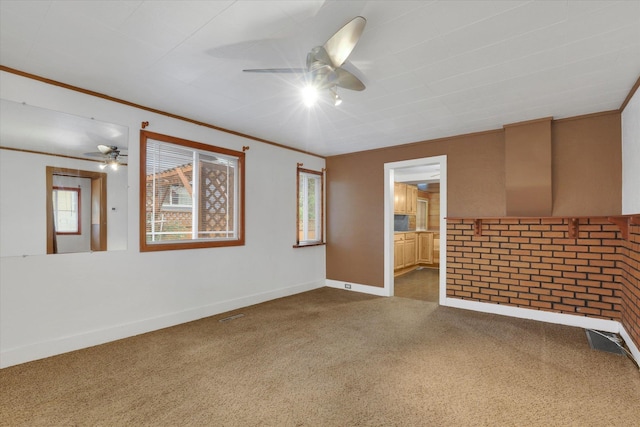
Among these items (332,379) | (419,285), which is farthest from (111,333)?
(419,285)

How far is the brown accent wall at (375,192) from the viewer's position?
157 inches

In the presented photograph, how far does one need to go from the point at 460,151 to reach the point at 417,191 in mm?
3696

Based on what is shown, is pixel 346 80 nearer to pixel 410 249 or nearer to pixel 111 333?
pixel 111 333

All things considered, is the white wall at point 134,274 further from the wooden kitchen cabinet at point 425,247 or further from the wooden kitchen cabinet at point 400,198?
the wooden kitchen cabinet at point 425,247

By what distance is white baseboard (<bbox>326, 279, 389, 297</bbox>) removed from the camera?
4893 millimetres

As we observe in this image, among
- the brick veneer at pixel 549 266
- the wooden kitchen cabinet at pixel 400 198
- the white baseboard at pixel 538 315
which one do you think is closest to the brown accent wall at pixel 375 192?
the brick veneer at pixel 549 266

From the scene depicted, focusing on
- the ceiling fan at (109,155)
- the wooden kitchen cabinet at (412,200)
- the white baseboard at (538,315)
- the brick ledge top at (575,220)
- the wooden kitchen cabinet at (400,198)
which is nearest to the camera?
the brick ledge top at (575,220)

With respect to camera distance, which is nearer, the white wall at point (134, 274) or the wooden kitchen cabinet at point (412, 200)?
the white wall at point (134, 274)

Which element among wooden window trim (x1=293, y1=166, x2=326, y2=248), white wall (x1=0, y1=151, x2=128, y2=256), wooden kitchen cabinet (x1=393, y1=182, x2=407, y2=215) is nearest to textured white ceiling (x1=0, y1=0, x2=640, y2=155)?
white wall (x1=0, y1=151, x2=128, y2=256)

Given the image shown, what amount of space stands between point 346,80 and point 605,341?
11.6 ft

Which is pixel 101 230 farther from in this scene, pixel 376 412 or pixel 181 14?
pixel 376 412

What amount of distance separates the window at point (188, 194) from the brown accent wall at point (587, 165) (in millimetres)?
4036

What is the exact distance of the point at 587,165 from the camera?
11.1 feet

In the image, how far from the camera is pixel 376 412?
1.87 metres
